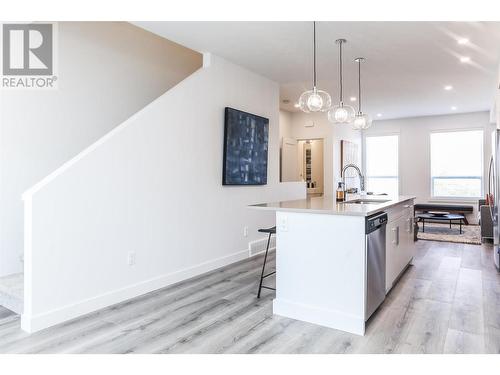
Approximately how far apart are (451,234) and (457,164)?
297 cm

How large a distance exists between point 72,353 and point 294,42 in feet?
11.7

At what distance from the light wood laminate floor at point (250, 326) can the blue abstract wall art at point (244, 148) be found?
148 centimetres

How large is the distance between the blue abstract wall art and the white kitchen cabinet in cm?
198

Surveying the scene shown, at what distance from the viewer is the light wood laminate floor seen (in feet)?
7.70

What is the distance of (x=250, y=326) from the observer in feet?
8.79

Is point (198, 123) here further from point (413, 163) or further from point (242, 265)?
point (413, 163)

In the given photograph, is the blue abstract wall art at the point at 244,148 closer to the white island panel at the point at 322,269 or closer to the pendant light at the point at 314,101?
the pendant light at the point at 314,101

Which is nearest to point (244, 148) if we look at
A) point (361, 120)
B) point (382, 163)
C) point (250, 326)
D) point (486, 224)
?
point (361, 120)

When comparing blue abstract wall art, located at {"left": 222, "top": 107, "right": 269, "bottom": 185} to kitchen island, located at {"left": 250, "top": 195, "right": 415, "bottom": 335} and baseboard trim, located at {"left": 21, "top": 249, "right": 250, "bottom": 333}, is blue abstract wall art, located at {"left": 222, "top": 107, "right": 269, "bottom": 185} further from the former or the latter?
kitchen island, located at {"left": 250, "top": 195, "right": 415, "bottom": 335}

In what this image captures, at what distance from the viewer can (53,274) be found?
8.96 ft

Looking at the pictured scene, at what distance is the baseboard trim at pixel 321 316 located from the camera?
8.40 feet

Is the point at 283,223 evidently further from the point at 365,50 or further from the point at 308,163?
the point at 308,163
